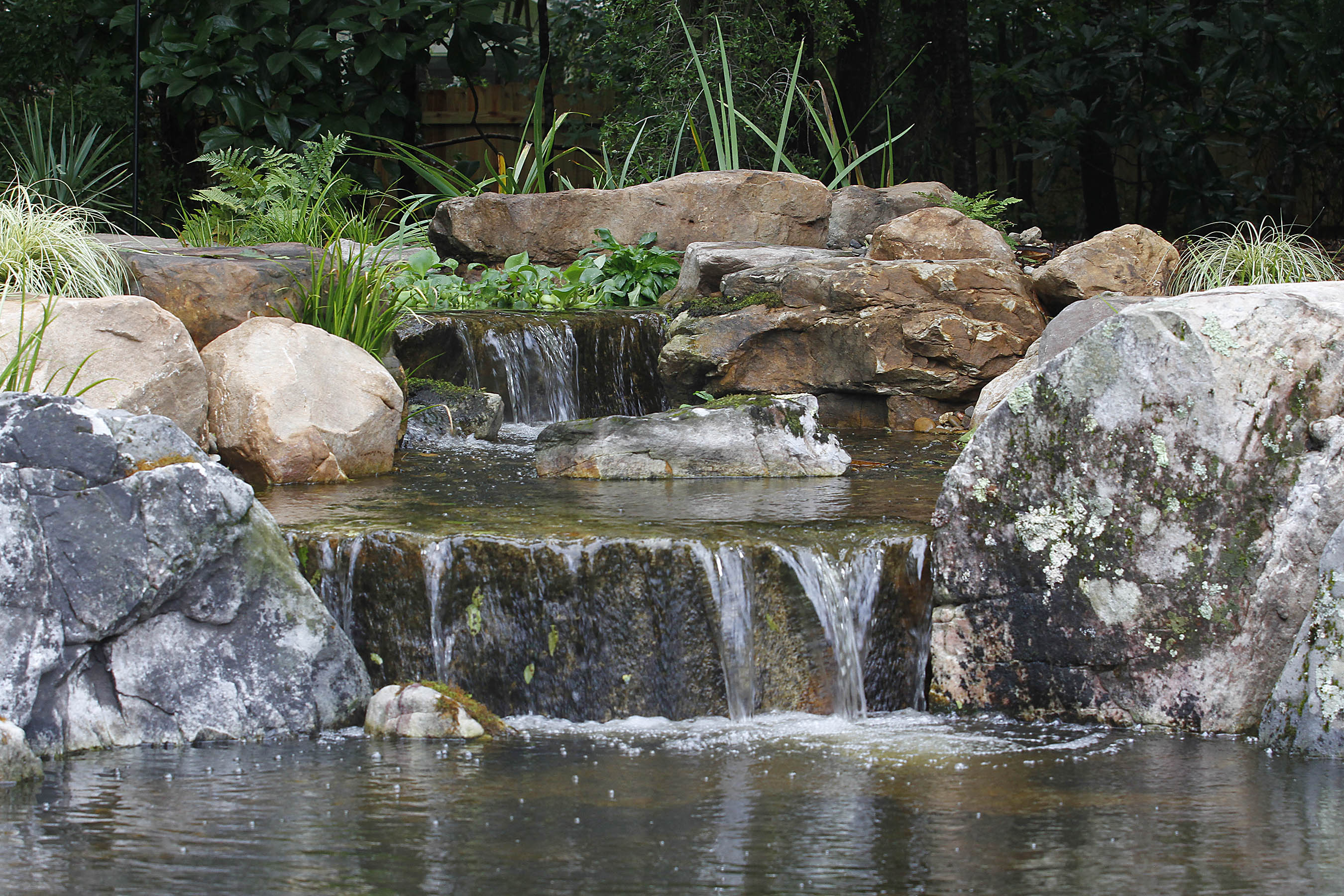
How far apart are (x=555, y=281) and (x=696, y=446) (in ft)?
12.5

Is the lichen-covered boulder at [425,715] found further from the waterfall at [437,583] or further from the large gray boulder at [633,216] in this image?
the large gray boulder at [633,216]

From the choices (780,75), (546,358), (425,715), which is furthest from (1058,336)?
(780,75)

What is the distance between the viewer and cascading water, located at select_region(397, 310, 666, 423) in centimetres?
823

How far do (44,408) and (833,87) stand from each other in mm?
8862

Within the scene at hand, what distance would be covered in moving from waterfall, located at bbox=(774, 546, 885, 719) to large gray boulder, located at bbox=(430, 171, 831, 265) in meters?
6.23

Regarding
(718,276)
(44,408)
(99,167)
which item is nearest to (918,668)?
(44,408)

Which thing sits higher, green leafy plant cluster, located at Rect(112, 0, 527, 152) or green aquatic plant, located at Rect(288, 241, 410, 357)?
green leafy plant cluster, located at Rect(112, 0, 527, 152)

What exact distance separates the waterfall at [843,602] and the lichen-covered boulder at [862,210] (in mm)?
6402

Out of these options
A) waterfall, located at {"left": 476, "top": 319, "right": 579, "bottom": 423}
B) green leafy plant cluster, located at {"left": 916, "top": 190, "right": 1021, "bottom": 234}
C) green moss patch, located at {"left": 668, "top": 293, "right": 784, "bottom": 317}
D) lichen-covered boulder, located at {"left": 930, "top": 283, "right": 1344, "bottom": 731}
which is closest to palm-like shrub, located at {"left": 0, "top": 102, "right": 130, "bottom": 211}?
waterfall, located at {"left": 476, "top": 319, "right": 579, "bottom": 423}

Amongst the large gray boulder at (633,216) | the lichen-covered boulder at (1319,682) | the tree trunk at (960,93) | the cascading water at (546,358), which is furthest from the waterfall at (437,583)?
the tree trunk at (960,93)

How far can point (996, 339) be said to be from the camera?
8.17 metres

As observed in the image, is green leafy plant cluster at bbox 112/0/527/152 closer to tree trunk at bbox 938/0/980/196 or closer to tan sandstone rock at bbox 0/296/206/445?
tree trunk at bbox 938/0/980/196

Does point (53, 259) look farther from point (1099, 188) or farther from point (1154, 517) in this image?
point (1099, 188)

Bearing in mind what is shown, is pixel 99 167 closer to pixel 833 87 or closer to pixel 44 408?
pixel 833 87
